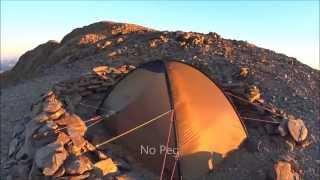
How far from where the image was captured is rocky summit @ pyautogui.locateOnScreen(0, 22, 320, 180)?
11.6m

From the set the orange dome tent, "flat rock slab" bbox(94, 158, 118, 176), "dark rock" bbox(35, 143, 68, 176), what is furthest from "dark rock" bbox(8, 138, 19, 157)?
"flat rock slab" bbox(94, 158, 118, 176)

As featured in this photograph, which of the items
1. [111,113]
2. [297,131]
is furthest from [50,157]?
[297,131]

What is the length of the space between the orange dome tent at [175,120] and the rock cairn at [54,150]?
3.76 feet

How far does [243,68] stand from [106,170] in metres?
8.25

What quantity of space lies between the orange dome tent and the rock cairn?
115 cm

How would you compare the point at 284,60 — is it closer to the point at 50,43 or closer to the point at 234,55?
the point at 234,55

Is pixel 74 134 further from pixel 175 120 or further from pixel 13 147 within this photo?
pixel 175 120

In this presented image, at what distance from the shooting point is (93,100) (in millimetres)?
15305

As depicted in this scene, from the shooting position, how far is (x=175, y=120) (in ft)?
39.5

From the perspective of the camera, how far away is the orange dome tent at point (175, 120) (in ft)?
39.5

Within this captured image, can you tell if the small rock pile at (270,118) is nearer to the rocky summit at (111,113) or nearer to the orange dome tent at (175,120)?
the rocky summit at (111,113)

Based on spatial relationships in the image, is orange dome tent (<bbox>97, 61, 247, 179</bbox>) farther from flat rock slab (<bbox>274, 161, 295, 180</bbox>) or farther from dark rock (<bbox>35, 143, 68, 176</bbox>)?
dark rock (<bbox>35, 143, 68, 176</bbox>)

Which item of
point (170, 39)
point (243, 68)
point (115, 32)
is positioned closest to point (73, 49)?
point (115, 32)

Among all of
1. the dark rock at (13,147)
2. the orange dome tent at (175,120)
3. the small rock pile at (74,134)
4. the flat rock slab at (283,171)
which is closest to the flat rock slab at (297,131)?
the small rock pile at (74,134)
